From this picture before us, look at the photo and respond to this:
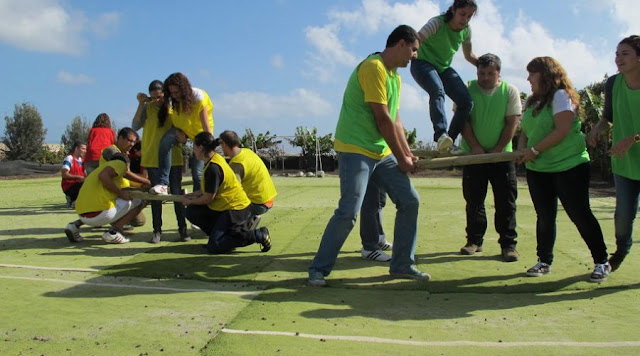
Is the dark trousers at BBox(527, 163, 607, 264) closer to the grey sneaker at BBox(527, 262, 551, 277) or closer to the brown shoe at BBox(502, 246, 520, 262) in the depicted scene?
the grey sneaker at BBox(527, 262, 551, 277)

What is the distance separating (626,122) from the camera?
431 centimetres

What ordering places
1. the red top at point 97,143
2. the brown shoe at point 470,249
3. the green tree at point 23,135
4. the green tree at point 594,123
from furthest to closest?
1. the green tree at point 23,135
2. the green tree at point 594,123
3. the red top at point 97,143
4. the brown shoe at point 470,249

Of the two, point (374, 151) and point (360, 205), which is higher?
point (374, 151)

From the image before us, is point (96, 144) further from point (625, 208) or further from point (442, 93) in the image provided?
point (625, 208)

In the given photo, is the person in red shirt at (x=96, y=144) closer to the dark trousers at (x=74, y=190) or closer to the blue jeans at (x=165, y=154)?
the dark trousers at (x=74, y=190)

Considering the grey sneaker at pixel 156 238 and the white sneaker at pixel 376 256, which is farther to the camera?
the grey sneaker at pixel 156 238

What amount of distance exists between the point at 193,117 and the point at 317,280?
118 inches

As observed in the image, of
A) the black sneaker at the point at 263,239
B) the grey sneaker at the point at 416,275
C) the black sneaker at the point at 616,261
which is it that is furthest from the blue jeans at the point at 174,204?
the black sneaker at the point at 616,261

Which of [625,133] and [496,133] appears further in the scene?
[496,133]

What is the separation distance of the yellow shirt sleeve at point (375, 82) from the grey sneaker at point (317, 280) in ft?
4.71

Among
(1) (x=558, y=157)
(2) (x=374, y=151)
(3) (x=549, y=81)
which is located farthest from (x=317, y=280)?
(3) (x=549, y=81)

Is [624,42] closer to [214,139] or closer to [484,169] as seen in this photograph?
[484,169]

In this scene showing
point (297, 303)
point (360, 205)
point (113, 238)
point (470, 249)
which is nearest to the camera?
point (297, 303)

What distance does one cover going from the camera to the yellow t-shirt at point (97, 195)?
635cm
